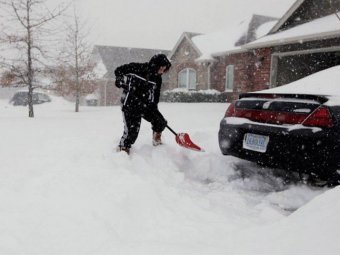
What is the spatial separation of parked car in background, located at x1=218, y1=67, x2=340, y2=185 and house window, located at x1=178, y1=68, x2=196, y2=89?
22642mm

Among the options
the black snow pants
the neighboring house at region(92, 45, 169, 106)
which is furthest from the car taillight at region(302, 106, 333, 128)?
the neighboring house at region(92, 45, 169, 106)

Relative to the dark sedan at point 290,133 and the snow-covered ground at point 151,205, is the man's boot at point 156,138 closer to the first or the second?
the snow-covered ground at point 151,205

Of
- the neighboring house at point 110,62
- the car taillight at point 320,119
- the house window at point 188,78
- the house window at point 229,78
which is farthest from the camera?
Result: the neighboring house at point 110,62

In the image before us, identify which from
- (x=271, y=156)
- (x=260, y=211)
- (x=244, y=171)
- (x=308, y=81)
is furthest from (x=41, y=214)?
(x=308, y=81)

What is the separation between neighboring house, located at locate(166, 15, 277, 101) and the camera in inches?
898

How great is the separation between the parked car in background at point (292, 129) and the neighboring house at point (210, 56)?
53.2ft

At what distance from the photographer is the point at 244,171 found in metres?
4.66

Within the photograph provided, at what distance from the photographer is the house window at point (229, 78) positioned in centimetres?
2294

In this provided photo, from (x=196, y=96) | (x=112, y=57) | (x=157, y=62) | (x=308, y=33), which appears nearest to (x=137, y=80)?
(x=157, y=62)

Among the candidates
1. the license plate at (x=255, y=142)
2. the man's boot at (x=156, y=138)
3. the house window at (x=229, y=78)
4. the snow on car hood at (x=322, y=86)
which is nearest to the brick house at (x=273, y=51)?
the house window at (x=229, y=78)

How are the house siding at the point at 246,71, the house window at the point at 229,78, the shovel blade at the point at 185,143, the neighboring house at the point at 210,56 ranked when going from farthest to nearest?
1. the house window at the point at 229,78
2. the neighboring house at the point at 210,56
3. the house siding at the point at 246,71
4. the shovel blade at the point at 185,143

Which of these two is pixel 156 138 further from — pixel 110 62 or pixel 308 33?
pixel 110 62

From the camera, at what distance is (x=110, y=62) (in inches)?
1324

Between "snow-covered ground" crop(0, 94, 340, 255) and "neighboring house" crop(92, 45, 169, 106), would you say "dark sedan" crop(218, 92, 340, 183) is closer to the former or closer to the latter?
"snow-covered ground" crop(0, 94, 340, 255)
